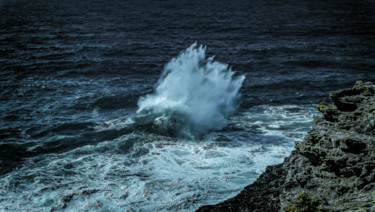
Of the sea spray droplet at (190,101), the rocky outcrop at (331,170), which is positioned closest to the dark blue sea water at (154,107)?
the sea spray droplet at (190,101)

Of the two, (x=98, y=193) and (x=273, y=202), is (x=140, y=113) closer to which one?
(x=98, y=193)

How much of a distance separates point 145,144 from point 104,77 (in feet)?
33.6

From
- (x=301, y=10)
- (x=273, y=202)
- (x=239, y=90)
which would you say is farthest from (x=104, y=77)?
(x=301, y=10)

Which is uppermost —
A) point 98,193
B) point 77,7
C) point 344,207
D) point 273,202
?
point 77,7

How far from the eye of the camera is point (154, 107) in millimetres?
16953

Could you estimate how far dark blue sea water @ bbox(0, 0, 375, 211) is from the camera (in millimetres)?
10133

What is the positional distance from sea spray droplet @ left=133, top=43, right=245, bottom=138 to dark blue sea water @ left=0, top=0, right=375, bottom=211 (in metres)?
0.07

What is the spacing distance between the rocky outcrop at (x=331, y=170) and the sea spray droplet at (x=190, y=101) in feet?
21.3

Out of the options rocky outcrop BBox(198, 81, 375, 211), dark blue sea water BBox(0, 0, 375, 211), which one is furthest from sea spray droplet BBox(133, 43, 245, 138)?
rocky outcrop BBox(198, 81, 375, 211)

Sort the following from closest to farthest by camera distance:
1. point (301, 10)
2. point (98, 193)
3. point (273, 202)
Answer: point (273, 202) → point (98, 193) → point (301, 10)

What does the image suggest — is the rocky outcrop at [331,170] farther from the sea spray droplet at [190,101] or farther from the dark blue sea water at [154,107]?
the sea spray droplet at [190,101]

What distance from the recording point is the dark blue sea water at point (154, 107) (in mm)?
10133

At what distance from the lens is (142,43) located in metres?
31.6

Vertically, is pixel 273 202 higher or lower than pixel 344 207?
lower
